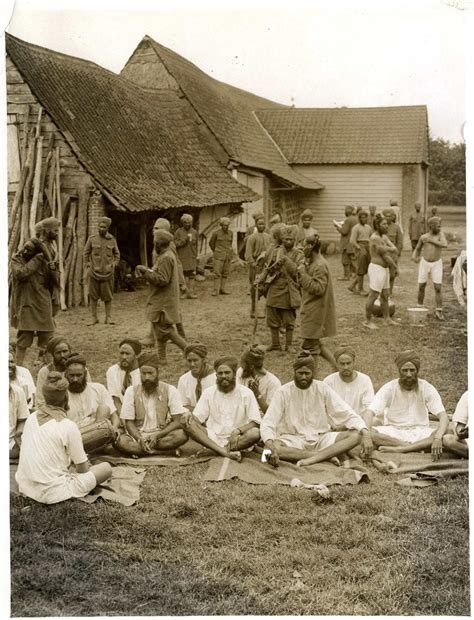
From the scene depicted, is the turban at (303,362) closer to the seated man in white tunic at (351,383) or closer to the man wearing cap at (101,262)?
the seated man in white tunic at (351,383)

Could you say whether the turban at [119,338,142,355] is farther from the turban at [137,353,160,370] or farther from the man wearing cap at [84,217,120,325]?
the man wearing cap at [84,217,120,325]

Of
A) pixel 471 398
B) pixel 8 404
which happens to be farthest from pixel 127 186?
pixel 471 398

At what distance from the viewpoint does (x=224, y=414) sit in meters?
6.75

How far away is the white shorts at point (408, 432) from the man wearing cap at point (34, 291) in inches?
114

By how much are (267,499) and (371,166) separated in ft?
14.9

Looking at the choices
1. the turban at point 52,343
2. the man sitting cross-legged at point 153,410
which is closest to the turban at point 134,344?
the man sitting cross-legged at point 153,410

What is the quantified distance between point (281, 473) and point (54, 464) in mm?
1743

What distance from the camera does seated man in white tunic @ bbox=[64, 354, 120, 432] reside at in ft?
21.7

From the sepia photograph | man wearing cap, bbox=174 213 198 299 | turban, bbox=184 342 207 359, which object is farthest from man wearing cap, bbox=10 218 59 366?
man wearing cap, bbox=174 213 198 299

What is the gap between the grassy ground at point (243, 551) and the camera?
5.59 metres

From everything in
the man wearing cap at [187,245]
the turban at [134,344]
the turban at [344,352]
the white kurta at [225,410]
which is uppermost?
the man wearing cap at [187,245]

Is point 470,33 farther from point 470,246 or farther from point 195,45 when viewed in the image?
point 195,45

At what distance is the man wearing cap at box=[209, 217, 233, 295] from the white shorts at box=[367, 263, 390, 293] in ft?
4.65

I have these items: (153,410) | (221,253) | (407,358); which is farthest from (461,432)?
(221,253)
